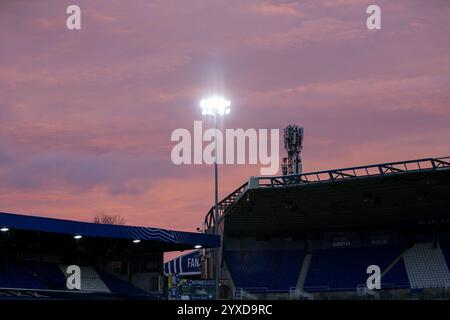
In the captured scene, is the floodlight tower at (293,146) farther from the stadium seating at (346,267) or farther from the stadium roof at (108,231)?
the stadium roof at (108,231)

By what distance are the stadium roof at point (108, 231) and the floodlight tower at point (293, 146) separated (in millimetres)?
23464

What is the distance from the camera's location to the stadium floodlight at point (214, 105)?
56.0m

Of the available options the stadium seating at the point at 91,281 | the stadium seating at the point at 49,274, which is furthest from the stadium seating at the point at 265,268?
the stadium seating at the point at 49,274

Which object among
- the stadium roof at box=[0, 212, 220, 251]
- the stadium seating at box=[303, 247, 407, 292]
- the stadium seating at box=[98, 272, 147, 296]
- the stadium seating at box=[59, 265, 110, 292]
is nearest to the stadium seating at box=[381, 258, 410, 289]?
the stadium seating at box=[303, 247, 407, 292]

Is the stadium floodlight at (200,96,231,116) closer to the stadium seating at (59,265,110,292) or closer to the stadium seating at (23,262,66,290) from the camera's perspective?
the stadium seating at (59,265,110,292)

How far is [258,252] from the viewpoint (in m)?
69.6

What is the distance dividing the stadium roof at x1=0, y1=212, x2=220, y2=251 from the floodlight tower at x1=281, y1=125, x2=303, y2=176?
23464 millimetres

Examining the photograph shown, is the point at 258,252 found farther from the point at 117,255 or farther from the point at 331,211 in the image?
the point at 117,255

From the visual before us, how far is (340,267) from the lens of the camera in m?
65.4

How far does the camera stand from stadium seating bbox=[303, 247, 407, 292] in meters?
63.0

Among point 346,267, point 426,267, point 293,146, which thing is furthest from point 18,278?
point 293,146
